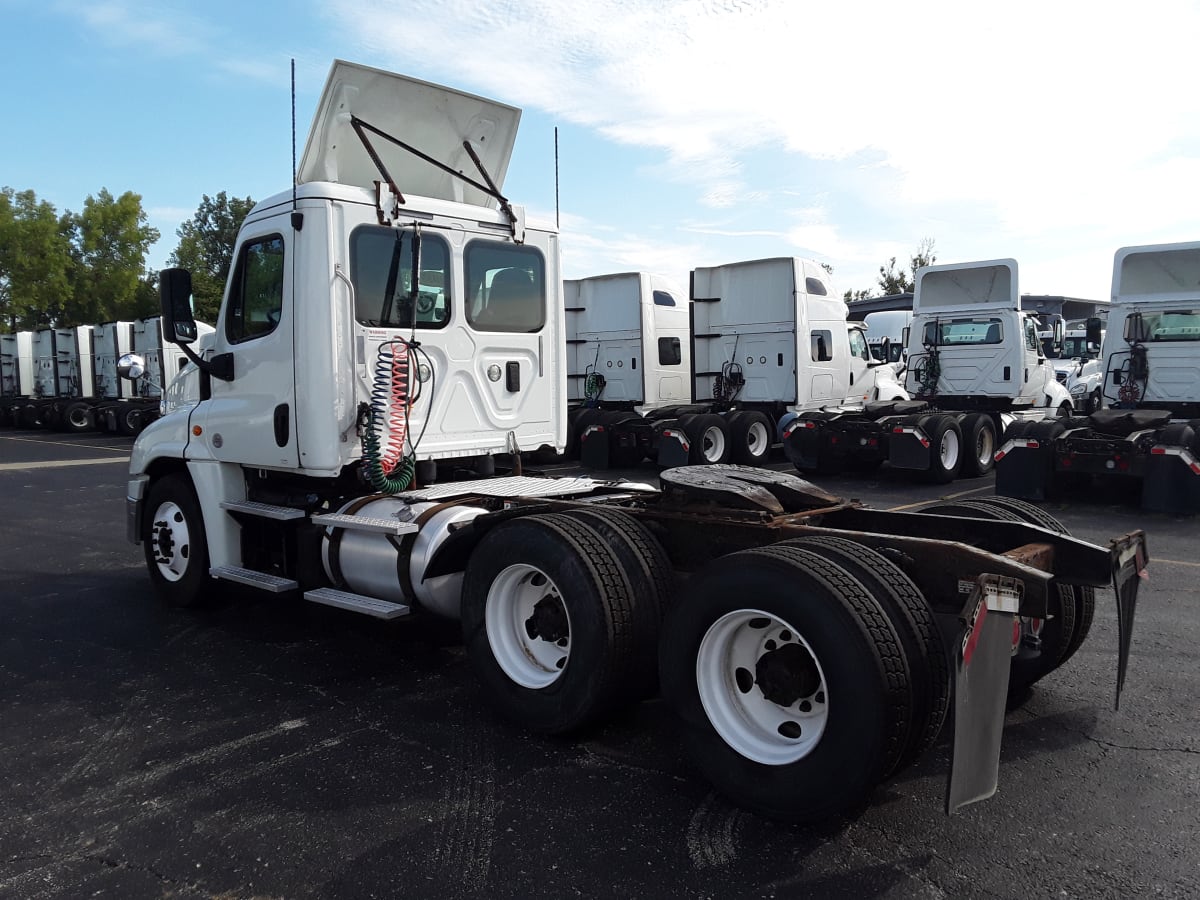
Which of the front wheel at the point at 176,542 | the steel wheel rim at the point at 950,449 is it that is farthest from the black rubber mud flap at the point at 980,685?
the steel wheel rim at the point at 950,449

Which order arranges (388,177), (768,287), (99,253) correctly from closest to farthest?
(388,177) < (768,287) < (99,253)

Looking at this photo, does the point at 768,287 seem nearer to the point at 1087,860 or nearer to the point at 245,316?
the point at 245,316

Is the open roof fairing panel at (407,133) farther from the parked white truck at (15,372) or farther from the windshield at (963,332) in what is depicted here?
the parked white truck at (15,372)

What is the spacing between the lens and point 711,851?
3.21 metres

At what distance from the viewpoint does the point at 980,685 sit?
3.04 meters

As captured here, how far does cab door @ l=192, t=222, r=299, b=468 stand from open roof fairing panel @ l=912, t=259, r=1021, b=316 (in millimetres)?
13047

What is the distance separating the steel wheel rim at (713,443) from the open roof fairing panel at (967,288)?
432 centimetres

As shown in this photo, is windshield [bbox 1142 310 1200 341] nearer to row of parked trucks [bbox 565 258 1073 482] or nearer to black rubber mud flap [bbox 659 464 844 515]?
row of parked trucks [bbox 565 258 1073 482]

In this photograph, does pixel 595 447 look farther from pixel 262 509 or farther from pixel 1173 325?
pixel 262 509

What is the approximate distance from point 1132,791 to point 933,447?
33.7ft

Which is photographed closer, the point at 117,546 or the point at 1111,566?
the point at 1111,566

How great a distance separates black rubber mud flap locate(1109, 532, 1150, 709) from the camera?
147 inches

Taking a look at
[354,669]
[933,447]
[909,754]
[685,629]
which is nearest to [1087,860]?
[909,754]

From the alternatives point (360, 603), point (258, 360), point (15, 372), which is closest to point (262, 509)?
point (258, 360)
